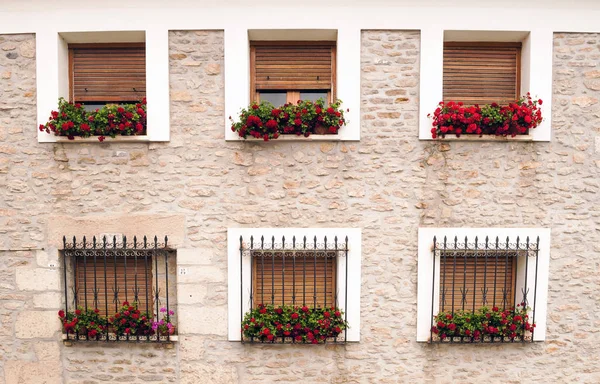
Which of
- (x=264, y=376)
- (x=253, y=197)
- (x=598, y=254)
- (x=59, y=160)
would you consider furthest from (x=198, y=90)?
(x=598, y=254)

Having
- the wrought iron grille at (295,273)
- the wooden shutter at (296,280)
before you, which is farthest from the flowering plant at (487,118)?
the wooden shutter at (296,280)

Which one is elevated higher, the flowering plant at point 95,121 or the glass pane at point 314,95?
the glass pane at point 314,95

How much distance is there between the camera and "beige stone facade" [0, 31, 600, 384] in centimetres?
403

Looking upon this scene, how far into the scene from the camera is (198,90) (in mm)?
4031

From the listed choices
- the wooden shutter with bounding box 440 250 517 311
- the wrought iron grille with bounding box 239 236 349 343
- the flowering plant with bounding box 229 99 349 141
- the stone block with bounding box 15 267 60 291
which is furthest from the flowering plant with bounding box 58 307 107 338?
the wooden shutter with bounding box 440 250 517 311

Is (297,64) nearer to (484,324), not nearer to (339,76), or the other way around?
(339,76)

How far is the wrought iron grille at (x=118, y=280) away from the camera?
4.08m

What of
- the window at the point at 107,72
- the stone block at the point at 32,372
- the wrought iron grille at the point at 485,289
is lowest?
the stone block at the point at 32,372

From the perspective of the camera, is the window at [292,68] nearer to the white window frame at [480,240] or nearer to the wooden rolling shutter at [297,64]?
the wooden rolling shutter at [297,64]

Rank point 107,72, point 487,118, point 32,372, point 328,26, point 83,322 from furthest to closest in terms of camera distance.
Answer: point 107,72
point 32,372
point 83,322
point 328,26
point 487,118

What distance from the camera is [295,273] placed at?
4289 mm

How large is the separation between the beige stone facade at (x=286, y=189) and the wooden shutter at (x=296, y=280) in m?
0.41

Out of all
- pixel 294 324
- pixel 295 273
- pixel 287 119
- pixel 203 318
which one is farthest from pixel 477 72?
pixel 203 318

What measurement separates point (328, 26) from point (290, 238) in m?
2.36
